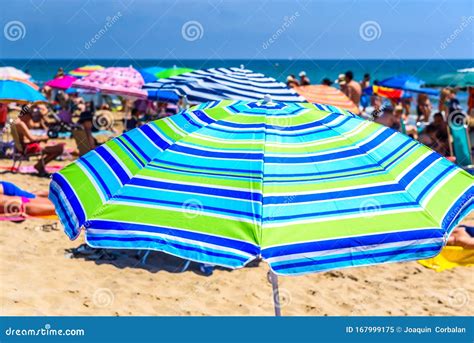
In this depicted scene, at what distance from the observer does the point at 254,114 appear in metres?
3.17

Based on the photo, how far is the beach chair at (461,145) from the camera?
32.1 ft

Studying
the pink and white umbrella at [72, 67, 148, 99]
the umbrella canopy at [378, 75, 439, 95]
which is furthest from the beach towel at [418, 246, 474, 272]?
the umbrella canopy at [378, 75, 439, 95]

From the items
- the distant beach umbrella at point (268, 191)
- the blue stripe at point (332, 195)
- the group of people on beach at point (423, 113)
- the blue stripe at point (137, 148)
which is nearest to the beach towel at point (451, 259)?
the group of people on beach at point (423, 113)

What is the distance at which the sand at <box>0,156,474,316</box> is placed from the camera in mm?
4887

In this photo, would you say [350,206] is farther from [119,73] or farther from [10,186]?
[119,73]

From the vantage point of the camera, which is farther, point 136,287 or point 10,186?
point 10,186

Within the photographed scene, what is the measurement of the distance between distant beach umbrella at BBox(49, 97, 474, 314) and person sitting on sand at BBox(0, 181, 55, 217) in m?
4.12

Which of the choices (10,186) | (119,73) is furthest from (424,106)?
(10,186)

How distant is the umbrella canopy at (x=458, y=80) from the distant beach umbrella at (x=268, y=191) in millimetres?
8547

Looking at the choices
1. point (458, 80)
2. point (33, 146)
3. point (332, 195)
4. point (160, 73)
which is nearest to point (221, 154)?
point (332, 195)

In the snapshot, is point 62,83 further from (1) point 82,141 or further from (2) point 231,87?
(2) point 231,87

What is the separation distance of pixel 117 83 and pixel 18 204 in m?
5.87

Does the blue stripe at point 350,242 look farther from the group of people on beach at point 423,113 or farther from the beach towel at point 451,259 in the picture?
the group of people on beach at point 423,113
